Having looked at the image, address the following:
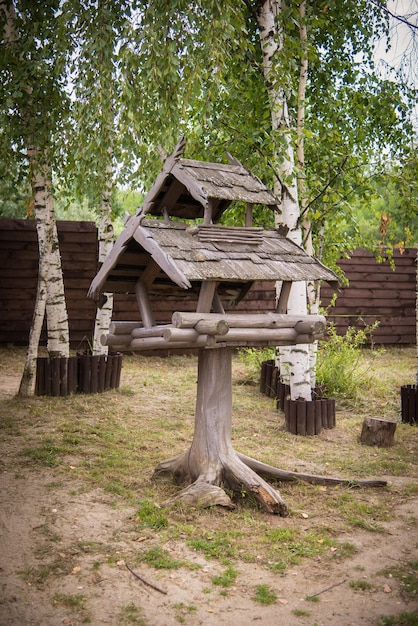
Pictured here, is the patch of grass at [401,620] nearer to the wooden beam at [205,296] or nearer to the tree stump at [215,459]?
the tree stump at [215,459]

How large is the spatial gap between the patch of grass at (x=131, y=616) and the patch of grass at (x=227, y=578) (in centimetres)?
54

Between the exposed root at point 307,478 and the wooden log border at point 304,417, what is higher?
the wooden log border at point 304,417

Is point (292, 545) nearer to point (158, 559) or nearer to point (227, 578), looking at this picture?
point (227, 578)

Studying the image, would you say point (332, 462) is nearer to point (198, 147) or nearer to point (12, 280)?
point (198, 147)

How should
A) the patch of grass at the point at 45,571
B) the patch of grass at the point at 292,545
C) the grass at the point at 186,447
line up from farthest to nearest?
1. the grass at the point at 186,447
2. the patch of grass at the point at 292,545
3. the patch of grass at the point at 45,571

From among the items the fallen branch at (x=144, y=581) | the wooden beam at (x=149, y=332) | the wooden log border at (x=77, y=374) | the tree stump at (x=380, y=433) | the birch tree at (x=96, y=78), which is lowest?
the fallen branch at (x=144, y=581)

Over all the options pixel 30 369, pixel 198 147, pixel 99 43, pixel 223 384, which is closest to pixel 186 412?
pixel 30 369

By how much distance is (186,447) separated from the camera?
Result: 6.55 meters

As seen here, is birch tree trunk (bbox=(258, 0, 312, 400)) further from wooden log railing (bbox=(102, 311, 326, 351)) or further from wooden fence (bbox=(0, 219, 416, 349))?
wooden fence (bbox=(0, 219, 416, 349))

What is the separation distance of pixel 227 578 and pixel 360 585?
0.82 m

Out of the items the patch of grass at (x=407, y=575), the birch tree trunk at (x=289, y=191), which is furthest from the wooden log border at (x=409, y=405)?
the patch of grass at (x=407, y=575)

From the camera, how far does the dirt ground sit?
3422mm

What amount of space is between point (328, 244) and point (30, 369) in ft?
16.7

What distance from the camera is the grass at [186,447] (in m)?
4.31
